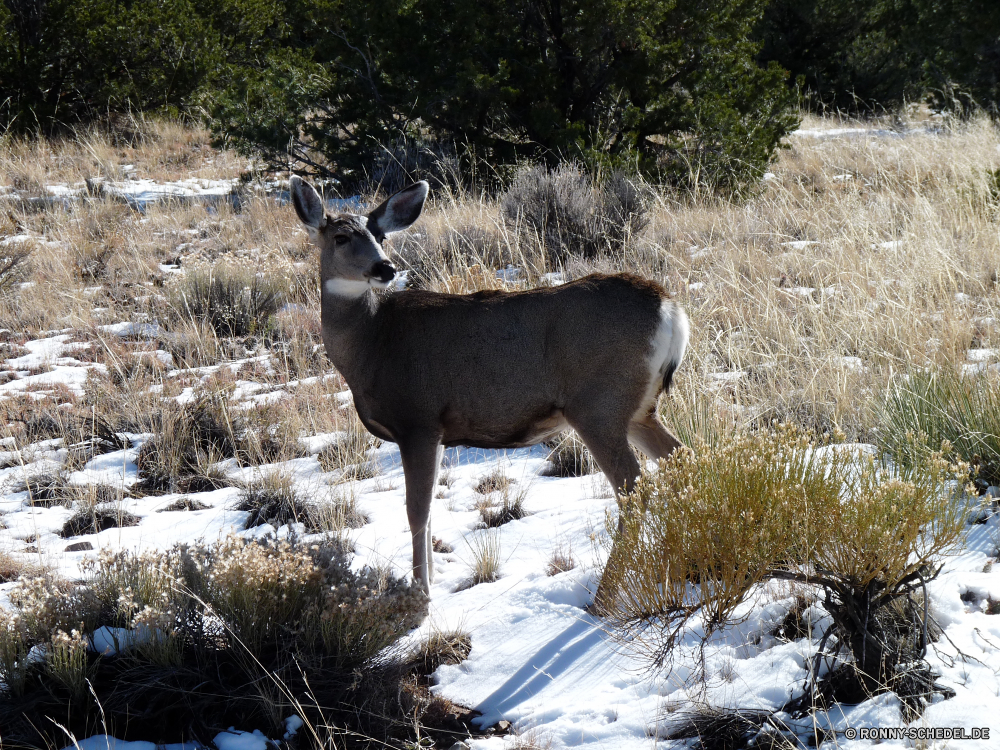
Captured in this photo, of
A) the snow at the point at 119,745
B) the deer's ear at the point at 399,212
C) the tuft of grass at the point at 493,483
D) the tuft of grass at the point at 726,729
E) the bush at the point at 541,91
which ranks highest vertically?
the bush at the point at 541,91

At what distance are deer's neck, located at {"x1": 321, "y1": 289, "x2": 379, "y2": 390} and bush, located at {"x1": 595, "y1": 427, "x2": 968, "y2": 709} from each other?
1576 mm

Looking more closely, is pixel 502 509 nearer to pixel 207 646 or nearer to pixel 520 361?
pixel 520 361

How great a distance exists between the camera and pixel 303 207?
4.39 meters

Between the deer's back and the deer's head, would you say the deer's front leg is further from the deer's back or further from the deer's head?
the deer's head

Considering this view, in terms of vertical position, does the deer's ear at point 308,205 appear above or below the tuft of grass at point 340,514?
above

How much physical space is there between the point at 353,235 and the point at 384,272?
0.32m

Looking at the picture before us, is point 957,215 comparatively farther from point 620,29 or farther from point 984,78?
point 984,78

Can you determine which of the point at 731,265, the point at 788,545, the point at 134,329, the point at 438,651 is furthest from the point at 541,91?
the point at 788,545

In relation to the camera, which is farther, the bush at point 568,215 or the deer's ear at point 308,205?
the bush at point 568,215

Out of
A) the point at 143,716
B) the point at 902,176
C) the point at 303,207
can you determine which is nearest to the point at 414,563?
the point at 143,716

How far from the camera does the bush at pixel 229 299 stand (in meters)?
8.05

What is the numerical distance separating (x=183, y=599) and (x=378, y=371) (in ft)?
4.35

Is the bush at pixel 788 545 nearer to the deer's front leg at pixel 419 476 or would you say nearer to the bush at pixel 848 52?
the deer's front leg at pixel 419 476

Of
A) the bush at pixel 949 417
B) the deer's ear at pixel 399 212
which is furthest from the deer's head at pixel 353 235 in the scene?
the bush at pixel 949 417
